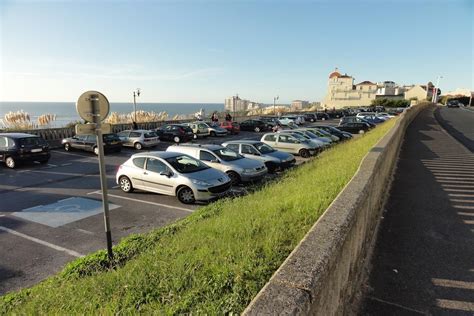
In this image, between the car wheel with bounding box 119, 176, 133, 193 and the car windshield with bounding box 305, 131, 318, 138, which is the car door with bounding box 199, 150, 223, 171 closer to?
the car wheel with bounding box 119, 176, 133, 193

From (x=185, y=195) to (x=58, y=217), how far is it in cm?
341

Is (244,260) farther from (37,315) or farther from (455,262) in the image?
(455,262)

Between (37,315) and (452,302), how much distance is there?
14.8 ft

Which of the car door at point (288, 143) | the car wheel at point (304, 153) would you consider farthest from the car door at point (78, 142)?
the car wheel at point (304, 153)

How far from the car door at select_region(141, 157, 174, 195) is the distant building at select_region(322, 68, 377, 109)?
104 meters

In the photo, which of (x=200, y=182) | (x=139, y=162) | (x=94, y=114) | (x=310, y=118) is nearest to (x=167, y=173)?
(x=200, y=182)

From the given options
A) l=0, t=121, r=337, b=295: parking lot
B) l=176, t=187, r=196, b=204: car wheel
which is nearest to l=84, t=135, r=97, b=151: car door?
l=0, t=121, r=337, b=295: parking lot

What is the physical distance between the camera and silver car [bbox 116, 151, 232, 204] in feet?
29.8

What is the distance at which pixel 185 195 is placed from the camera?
30.2 feet

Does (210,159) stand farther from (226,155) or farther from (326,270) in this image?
(326,270)

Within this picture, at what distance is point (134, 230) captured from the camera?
707cm

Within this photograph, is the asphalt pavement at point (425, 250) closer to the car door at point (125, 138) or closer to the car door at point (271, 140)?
the car door at point (271, 140)

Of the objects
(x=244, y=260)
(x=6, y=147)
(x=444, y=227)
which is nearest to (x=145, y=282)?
(x=244, y=260)

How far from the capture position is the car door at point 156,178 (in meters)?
9.46
